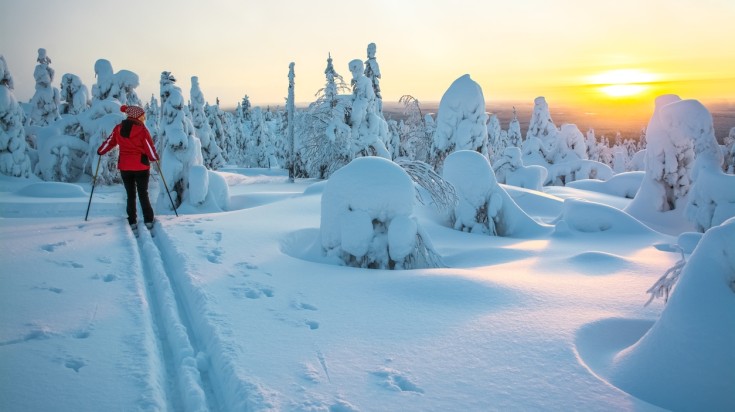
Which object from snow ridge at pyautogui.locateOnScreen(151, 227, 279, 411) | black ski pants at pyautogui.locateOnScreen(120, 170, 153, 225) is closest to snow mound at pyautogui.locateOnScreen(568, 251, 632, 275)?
snow ridge at pyautogui.locateOnScreen(151, 227, 279, 411)

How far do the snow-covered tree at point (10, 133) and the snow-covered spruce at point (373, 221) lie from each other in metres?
19.2

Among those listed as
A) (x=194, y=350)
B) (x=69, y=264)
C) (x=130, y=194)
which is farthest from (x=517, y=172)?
(x=194, y=350)

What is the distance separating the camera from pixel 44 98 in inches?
1034

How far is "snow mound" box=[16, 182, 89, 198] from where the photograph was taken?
10.9 metres

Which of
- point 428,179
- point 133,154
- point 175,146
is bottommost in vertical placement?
point 428,179

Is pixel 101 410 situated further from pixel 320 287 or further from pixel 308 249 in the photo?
pixel 308 249

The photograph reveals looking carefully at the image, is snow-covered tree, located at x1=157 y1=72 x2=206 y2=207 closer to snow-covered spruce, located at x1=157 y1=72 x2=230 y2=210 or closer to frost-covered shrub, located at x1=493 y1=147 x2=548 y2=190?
snow-covered spruce, located at x1=157 y1=72 x2=230 y2=210

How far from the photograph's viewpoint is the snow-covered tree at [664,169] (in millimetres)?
16000

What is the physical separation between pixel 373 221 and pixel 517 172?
1867cm

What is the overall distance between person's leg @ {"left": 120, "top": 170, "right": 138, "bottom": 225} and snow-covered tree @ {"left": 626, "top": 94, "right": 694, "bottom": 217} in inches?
703

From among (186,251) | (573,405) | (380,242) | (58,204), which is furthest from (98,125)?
(573,405)

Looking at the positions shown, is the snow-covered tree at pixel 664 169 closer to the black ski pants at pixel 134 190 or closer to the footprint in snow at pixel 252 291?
the footprint in snow at pixel 252 291

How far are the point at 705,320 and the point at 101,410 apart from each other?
3.97m

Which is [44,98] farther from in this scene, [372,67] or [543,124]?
[543,124]
